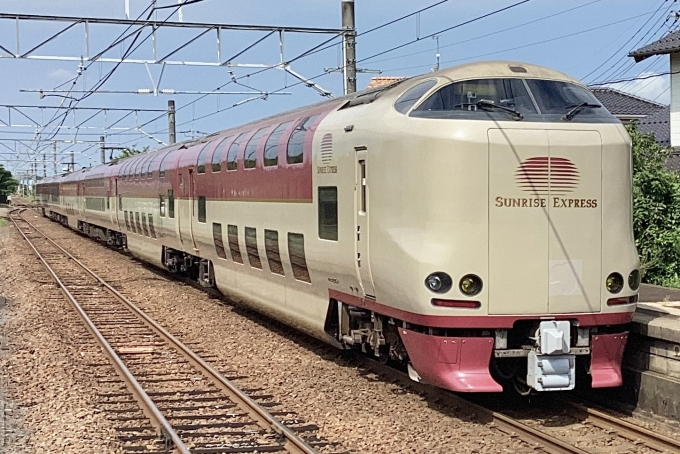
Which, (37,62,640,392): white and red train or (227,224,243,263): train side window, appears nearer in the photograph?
(37,62,640,392): white and red train

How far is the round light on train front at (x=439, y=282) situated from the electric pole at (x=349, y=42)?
9970 millimetres

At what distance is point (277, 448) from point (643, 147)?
10688mm

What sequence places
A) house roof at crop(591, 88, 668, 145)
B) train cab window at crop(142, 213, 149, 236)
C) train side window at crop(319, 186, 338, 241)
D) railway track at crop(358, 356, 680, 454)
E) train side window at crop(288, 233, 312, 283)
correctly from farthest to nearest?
house roof at crop(591, 88, 668, 145) → train cab window at crop(142, 213, 149, 236) → train side window at crop(288, 233, 312, 283) → train side window at crop(319, 186, 338, 241) → railway track at crop(358, 356, 680, 454)

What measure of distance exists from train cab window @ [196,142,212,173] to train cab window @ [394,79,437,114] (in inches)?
304

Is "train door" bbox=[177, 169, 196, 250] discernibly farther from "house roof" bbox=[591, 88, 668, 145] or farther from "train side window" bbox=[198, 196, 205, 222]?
"house roof" bbox=[591, 88, 668, 145]

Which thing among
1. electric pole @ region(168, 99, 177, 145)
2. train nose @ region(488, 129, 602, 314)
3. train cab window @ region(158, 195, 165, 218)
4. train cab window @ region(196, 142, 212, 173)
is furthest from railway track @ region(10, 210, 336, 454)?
electric pole @ region(168, 99, 177, 145)

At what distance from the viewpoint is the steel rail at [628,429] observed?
6793 mm

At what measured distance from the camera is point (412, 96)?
798cm

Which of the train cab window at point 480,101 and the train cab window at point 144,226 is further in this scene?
the train cab window at point 144,226

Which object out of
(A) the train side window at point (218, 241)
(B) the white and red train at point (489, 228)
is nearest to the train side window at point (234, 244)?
(A) the train side window at point (218, 241)

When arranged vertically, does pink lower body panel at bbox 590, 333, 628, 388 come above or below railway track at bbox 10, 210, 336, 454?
above

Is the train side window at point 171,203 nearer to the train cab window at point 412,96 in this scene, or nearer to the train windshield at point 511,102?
the train cab window at point 412,96

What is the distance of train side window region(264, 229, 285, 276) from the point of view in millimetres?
11266

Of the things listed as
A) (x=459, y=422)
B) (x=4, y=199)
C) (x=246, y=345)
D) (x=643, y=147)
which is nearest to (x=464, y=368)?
(x=459, y=422)
